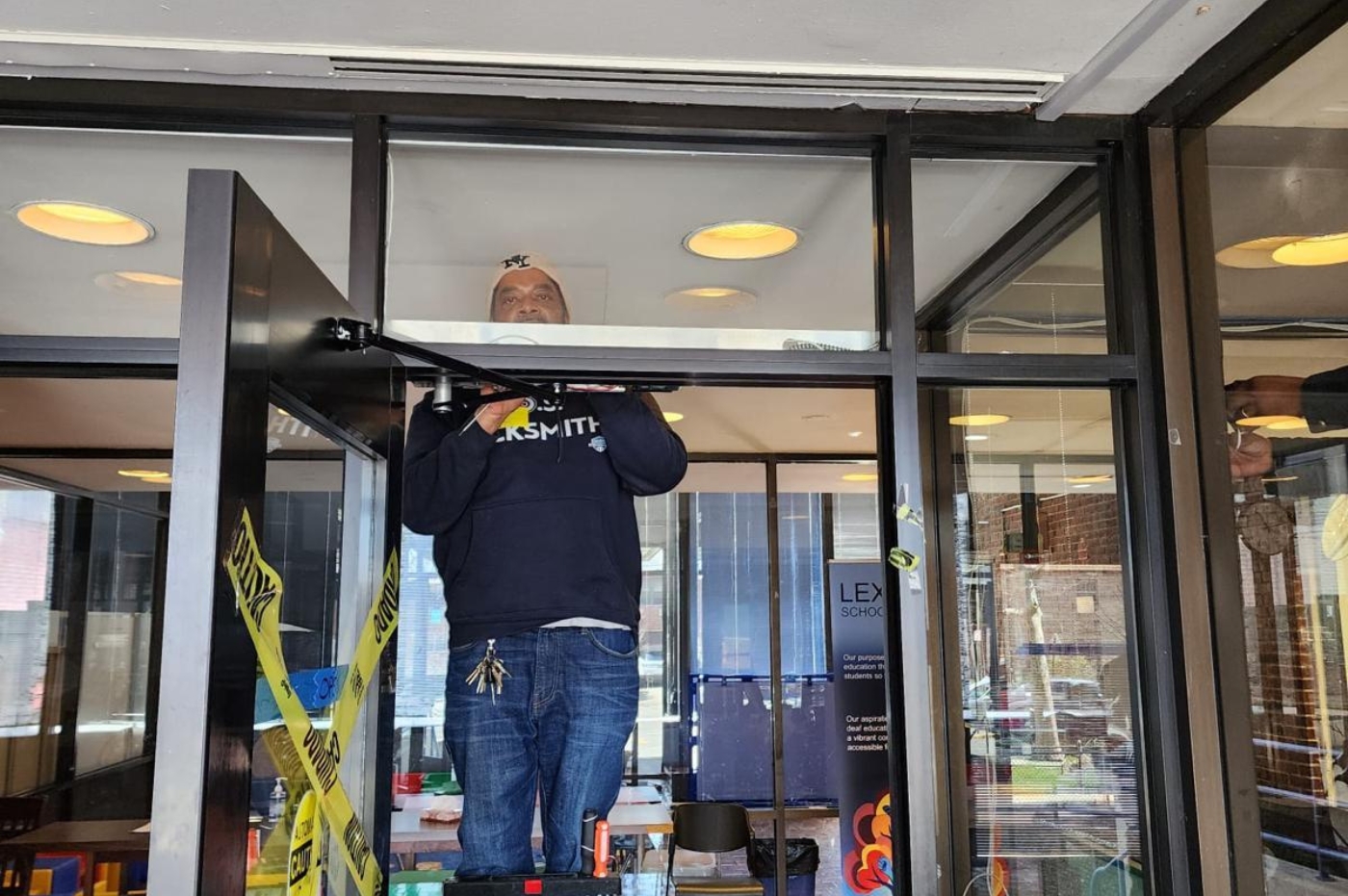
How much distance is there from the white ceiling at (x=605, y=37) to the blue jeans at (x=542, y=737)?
3.69 ft

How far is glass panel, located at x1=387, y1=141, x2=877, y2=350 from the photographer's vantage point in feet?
6.75

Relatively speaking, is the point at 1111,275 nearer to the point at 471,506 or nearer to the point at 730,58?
the point at 730,58

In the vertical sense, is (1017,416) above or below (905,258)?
below

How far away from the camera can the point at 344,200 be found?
2.03m

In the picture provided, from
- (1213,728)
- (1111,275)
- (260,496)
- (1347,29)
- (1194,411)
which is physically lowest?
(1213,728)

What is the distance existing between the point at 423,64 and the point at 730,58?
56 centimetres

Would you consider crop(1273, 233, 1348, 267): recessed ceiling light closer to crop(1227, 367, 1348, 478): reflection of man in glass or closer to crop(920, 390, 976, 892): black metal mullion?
crop(1227, 367, 1348, 478): reflection of man in glass

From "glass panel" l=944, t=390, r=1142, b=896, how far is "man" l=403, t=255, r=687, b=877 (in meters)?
0.74

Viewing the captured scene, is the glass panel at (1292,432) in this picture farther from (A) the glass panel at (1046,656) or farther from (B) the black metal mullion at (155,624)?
(B) the black metal mullion at (155,624)

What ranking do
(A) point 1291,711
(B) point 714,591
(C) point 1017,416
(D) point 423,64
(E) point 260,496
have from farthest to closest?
1. (B) point 714,591
2. (C) point 1017,416
3. (D) point 423,64
4. (A) point 1291,711
5. (E) point 260,496

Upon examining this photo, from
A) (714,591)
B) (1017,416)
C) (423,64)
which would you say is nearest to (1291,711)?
(1017,416)

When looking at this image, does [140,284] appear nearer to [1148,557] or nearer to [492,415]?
[492,415]

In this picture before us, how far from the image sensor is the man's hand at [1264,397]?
5.62 feet

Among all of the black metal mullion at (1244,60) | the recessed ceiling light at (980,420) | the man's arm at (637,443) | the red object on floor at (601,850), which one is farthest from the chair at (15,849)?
the black metal mullion at (1244,60)
